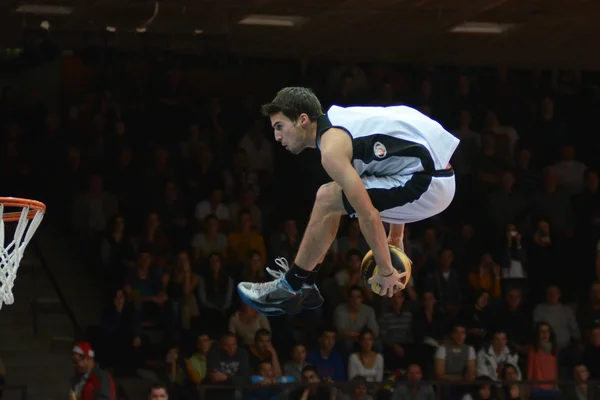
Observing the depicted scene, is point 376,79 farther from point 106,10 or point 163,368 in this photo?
point 163,368

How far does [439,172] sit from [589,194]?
25.3 feet

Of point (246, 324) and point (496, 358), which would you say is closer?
point (246, 324)

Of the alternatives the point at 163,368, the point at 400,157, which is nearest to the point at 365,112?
the point at 400,157

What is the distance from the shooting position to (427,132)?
20.0ft

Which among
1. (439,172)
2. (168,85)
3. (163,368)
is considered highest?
(168,85)

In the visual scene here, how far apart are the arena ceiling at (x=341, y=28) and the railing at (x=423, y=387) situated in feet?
13.3

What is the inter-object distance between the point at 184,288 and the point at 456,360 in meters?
2.69

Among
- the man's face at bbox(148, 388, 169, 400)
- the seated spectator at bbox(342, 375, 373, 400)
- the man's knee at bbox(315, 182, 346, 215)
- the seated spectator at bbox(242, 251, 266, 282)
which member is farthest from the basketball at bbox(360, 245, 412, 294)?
the seated spectator at bbox(242, 251, 266, 282)

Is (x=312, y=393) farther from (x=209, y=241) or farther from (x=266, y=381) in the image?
(x=209, y=241)

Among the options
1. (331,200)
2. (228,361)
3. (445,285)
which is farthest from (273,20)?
(331,200)

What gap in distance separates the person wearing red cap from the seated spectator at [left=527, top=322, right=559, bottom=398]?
4138 millimetres

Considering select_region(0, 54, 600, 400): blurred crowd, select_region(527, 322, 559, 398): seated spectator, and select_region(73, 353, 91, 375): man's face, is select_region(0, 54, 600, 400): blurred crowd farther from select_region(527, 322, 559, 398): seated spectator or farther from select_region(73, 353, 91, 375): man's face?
select_region(73, 353, 91, 375): man's face

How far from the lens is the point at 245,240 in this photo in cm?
1213

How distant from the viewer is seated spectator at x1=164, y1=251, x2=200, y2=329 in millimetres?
11594
